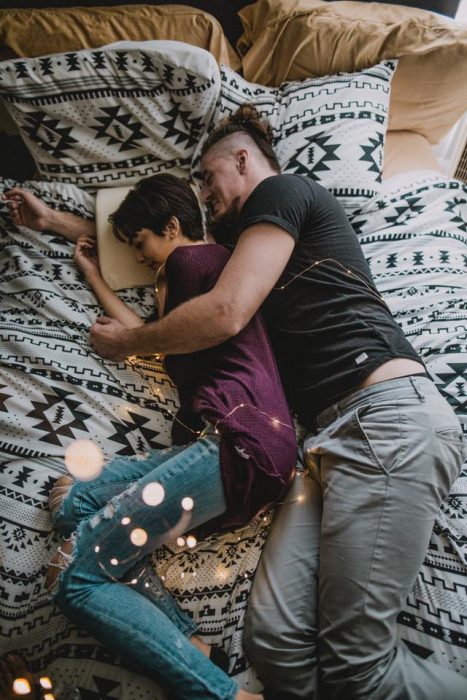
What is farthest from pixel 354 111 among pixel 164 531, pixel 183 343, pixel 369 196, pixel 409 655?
pixel 409 655

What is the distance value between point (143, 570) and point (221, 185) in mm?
1054

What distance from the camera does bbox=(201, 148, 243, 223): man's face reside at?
4.22ft

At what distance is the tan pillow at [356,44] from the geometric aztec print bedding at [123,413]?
37cm

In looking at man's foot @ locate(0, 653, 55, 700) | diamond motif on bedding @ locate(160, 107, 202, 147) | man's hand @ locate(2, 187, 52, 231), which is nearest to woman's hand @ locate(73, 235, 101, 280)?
man's hand @ locate(2, 187, 52, 231)

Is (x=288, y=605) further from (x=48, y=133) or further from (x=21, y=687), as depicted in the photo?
(x=48, y=133)

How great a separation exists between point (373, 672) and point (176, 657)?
381 millimetres

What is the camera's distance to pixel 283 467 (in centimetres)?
99

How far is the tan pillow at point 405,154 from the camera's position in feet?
5.33

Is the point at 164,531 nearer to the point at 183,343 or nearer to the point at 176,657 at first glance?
the point at 176,657

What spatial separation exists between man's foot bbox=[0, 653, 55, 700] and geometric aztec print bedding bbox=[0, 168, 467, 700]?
0.03 m

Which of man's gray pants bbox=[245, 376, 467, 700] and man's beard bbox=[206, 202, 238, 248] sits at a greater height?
man's beard bbox=[206, 202, 238, 248]

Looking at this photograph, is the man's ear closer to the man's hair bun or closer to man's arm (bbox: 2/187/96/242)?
the man's hair bun

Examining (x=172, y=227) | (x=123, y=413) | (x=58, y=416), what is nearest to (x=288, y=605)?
(x=123, y=413)

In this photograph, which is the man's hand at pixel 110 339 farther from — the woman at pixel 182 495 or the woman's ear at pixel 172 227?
the woman's ear at pixel 172 227
